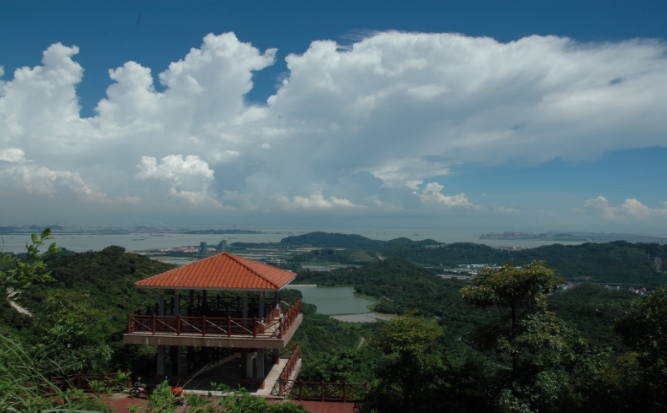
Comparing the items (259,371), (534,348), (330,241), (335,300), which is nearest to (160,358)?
(259,371)

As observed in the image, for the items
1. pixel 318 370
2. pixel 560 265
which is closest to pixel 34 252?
pixel 318 370

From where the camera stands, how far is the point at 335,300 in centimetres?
6128

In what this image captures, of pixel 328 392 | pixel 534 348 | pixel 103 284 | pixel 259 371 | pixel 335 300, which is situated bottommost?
pixel 335 300

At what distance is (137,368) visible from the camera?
11.0 m

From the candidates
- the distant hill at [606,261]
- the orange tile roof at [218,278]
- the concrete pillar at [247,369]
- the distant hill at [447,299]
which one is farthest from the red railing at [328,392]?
the distant hill at [606,261]

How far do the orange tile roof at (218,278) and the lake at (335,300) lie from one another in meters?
40.8

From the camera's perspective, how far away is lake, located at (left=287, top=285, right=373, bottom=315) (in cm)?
5347

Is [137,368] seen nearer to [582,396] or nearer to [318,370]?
[318,370]

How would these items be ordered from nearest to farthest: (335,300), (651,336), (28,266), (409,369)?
(28,266), (651,336), (409,369), (335,300)

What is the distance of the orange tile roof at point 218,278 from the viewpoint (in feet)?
32.4

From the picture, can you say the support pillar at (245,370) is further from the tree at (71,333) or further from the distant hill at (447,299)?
the distant hill at (447,299)

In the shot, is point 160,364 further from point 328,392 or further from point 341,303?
point 341,303

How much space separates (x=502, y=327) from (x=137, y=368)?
861 cm

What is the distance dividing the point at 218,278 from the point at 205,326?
109 centimetres
